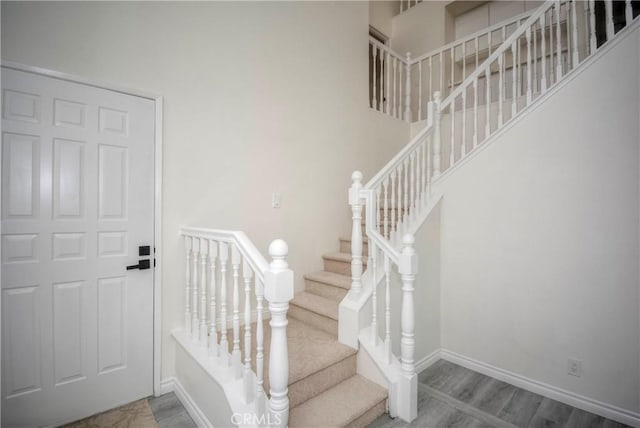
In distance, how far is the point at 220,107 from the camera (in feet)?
8.05

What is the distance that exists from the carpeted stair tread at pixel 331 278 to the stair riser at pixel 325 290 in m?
0.04

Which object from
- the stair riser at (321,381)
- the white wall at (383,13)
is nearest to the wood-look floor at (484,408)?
the stair riser at (321,381)

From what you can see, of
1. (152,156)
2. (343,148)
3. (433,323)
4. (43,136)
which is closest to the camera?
(43,136)

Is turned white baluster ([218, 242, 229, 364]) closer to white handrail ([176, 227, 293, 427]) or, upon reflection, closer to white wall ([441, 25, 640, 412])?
white handrail ([176, 227, 293, 427])

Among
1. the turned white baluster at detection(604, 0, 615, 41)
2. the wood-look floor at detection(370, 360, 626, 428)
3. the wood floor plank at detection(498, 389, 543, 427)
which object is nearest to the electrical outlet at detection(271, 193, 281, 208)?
the wood-look floor at detection(370, 360, 626, 428)

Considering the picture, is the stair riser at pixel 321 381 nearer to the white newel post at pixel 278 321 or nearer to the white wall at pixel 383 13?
the white newel post at pixel 278 321

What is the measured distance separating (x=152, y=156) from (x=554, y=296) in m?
3.20

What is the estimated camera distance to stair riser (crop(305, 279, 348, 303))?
268 centimetres

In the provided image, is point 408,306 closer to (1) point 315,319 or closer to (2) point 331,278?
(1) point 315,319

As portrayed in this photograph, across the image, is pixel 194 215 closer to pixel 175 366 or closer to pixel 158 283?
pixel 158 283

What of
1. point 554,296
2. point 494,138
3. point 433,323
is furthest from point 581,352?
point 494,138

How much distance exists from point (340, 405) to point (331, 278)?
112 cm

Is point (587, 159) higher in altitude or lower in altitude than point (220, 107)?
lower

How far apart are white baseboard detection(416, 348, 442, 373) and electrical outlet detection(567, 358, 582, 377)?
992mm
